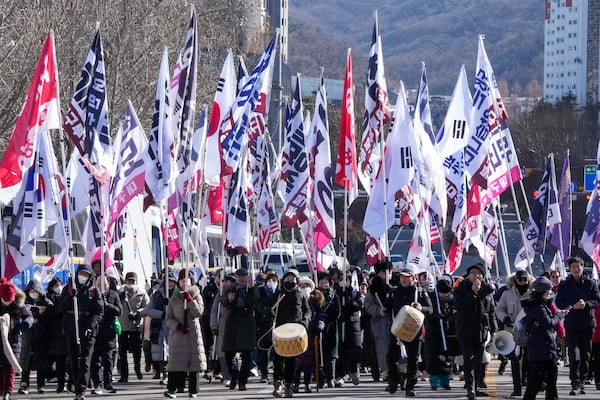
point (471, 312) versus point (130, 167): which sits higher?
point (130, 167)

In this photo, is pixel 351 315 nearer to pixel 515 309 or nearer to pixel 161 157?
pixel 515 309

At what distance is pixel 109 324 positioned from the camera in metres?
20.8

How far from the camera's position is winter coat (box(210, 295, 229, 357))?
71.2 feet

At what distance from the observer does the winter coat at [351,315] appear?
862 inches

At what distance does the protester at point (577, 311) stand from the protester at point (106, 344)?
19.9 ft

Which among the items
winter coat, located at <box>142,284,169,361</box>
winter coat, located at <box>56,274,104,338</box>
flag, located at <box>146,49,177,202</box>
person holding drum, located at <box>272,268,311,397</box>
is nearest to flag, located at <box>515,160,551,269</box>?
winter coat, located at <box>142,284,169,361</box>

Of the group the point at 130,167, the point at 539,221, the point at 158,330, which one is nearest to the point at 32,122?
the point at 158,330

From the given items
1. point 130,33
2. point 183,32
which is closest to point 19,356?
point 130,33

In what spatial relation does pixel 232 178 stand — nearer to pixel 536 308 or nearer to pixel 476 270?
pixel 476 270

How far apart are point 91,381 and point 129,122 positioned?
5629mm

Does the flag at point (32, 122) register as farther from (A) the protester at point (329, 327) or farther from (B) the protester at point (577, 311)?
(B) the protester at point (577, 311)

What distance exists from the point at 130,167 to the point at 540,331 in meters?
8.80

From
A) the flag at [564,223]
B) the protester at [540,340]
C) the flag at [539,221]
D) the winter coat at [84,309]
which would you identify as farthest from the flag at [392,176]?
the flag at [564,223]

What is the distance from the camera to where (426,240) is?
993 inches
